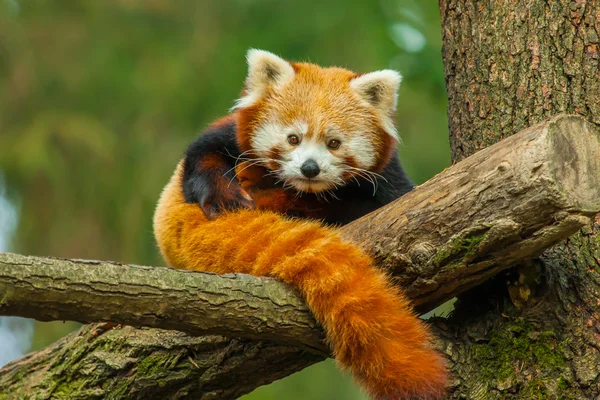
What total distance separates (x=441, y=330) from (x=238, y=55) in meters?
5.53

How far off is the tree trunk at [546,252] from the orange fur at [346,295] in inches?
13.4

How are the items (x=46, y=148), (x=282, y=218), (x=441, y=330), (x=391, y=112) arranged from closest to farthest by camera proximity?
1. (x=441, y=330)
2. (x=282, y=218)
3. (x=391, y=112)
4. (x=46, y=148)

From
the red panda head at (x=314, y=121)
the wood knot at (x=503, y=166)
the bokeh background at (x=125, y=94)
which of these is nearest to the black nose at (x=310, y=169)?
the red panda head at (x=314, y=121)

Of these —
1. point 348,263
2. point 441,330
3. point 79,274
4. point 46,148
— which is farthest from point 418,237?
point 46,148

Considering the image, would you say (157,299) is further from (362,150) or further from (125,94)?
(125,94)

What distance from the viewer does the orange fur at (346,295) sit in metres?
2.33

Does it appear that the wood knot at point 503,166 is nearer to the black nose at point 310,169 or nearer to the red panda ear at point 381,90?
the black nose at point 310,169

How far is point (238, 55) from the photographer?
775cm

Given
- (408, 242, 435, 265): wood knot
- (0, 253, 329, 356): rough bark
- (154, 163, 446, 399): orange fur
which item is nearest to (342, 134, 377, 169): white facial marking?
(154, 163, 446, 399): orange fur

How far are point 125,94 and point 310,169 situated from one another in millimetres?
4957

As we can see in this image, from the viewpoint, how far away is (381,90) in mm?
3535

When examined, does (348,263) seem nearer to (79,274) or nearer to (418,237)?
(418,237)

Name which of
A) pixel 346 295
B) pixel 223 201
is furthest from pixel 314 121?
pixel 346 295

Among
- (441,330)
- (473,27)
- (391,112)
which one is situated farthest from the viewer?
(391,112)
